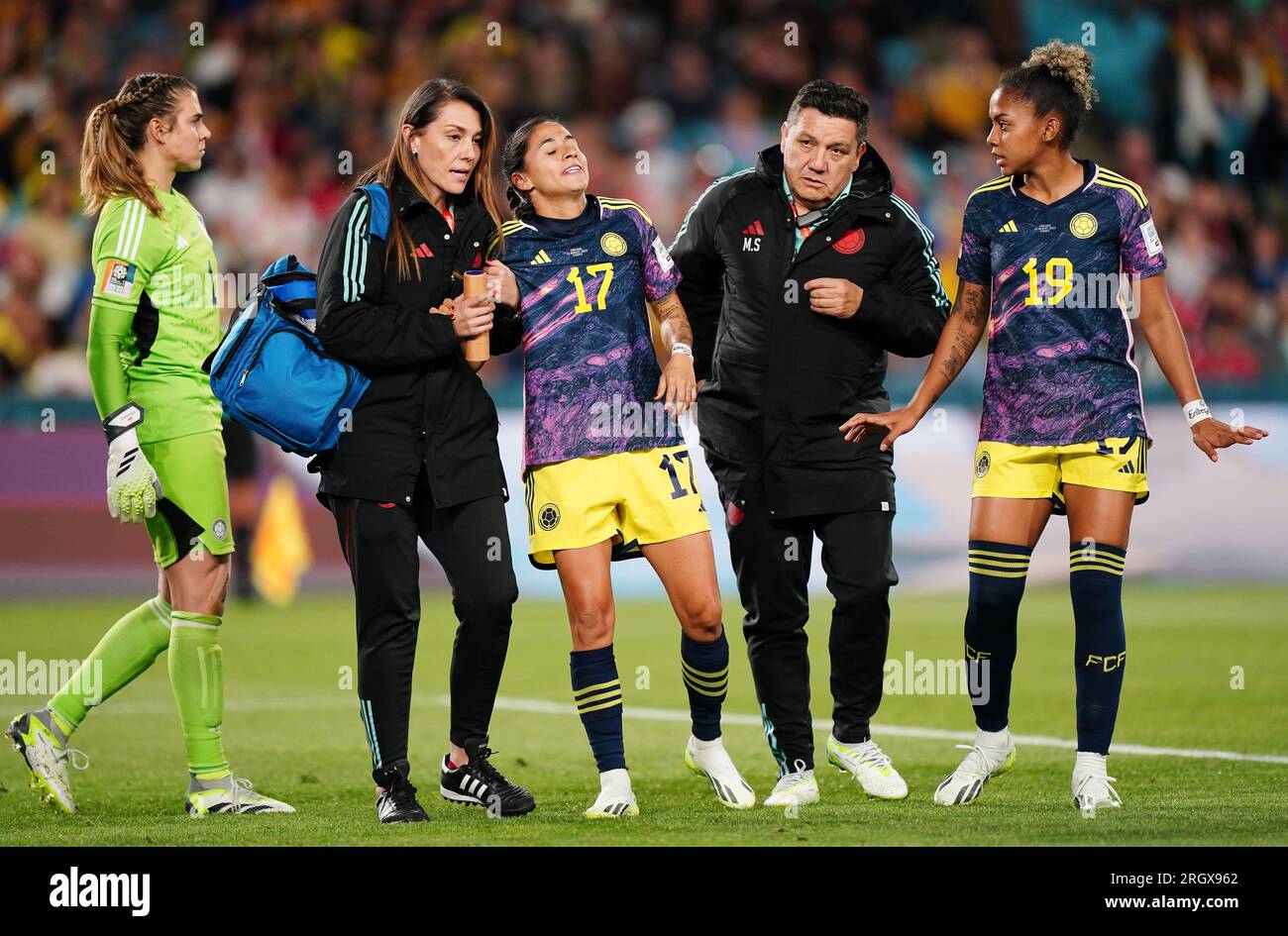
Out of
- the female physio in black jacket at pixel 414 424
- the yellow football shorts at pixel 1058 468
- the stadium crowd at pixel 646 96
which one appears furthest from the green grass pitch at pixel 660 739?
the stadium crowd at pixel 646 96

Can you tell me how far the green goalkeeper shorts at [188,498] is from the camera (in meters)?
5.90

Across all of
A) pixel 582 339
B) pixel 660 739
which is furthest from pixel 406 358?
pixel 660 739

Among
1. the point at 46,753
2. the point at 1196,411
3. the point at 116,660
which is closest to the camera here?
the point at 1196,411

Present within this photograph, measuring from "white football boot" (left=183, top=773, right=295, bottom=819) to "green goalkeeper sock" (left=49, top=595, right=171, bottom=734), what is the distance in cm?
54

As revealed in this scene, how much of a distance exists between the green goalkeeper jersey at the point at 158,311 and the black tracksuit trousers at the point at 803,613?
6.55 ft

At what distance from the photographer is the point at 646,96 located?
55.3 ft

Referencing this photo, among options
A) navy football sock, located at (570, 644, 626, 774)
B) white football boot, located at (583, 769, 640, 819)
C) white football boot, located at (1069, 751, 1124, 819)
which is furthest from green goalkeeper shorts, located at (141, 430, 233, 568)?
white football boot, located at (1069, 751, 1124, 819)

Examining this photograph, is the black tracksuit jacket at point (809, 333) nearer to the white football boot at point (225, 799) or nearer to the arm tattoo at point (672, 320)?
the arm tattoo at point (672, 320)

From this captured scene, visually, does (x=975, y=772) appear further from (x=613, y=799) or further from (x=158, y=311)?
(x=158, y=311)

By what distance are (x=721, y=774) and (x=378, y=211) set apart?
7.20 ft

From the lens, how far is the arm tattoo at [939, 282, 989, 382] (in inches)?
231

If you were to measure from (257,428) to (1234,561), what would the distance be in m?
9.62
